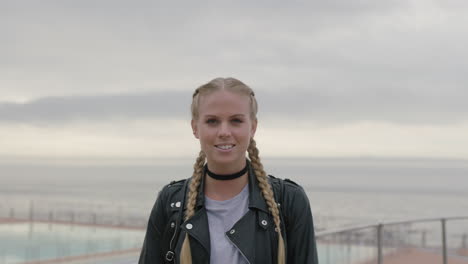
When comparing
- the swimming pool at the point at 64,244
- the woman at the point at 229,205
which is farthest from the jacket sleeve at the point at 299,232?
the swimming pool at the point at 64,244

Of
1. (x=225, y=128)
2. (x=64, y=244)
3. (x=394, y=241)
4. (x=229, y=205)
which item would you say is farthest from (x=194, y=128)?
(x=64, y=244)

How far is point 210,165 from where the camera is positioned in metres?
2.17

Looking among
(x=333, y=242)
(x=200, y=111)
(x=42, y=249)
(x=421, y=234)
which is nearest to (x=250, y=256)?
(x=200, y=111)

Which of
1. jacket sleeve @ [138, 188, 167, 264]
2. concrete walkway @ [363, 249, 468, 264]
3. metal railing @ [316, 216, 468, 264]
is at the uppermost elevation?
jacket sleeve @ [138, 188, 167, 264]

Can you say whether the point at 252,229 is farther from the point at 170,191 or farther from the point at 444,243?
the point at 444,243

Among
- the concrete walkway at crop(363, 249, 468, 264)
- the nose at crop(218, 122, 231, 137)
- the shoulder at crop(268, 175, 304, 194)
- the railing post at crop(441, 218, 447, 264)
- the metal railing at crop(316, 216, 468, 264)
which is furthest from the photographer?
the railing post at crop(441, 218, 447, 264)

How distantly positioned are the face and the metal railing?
335 centimetres

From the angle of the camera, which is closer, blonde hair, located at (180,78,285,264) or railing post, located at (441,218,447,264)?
blonde hair, located at (180,78,285,264)

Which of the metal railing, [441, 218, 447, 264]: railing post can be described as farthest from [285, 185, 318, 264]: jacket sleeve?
[441, 218, 447, 264]: railing post

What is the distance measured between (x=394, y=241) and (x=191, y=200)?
16.1 feet

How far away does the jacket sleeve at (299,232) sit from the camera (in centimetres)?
213

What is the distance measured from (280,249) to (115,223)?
57.9ft

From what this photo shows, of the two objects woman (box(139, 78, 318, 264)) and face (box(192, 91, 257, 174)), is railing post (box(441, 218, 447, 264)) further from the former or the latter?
face (box(192, 91, 257, 174))

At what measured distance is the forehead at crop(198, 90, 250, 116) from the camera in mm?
2102
